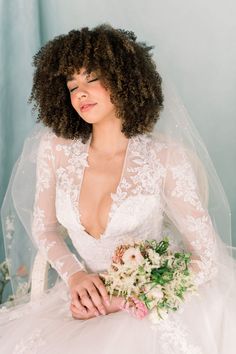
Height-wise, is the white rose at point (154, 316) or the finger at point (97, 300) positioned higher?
the finger at point (97, 300)

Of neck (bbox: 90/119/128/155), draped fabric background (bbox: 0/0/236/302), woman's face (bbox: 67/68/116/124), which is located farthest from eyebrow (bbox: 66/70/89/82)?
draped fabric background (bbox: 0/0/236/302)

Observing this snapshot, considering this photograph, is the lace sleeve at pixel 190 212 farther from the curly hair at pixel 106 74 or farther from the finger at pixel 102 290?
the finger at pixel 102 290

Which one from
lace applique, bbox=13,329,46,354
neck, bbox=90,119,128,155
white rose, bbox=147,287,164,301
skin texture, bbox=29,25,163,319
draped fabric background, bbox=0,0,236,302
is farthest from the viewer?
draped fabric background, bbox=0,0,236,302

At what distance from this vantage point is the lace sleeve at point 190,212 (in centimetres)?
159

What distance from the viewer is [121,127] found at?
1.73 meters

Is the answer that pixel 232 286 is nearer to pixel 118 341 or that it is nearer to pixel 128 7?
pixel 118 341

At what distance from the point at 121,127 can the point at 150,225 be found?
337 mm

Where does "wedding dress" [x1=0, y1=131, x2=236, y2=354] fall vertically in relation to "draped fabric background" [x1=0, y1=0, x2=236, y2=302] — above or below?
below

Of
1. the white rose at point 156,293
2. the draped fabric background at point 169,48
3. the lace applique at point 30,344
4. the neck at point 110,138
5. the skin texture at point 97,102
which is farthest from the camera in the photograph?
the draped fabric background at point 169,48

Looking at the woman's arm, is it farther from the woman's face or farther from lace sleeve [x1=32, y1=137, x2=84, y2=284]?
the woman's face

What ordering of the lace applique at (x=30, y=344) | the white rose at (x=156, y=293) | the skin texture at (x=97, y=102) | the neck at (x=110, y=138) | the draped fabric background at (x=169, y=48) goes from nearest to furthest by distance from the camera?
1. the white rose at (x=156, y=293)
2. the lace applique at (x=30, y=344)
3. the skin texture at (x=97, y=102)
4. the neck at (x=110, y=138)
5. the draped fabric background at (x=169, y=48)

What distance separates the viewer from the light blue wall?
81.6 inches

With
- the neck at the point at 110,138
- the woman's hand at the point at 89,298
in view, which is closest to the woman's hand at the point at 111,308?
the woman's hand at the point at 89,298

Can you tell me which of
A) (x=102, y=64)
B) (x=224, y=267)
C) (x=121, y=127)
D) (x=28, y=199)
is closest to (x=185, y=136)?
(x=121, y=127)
